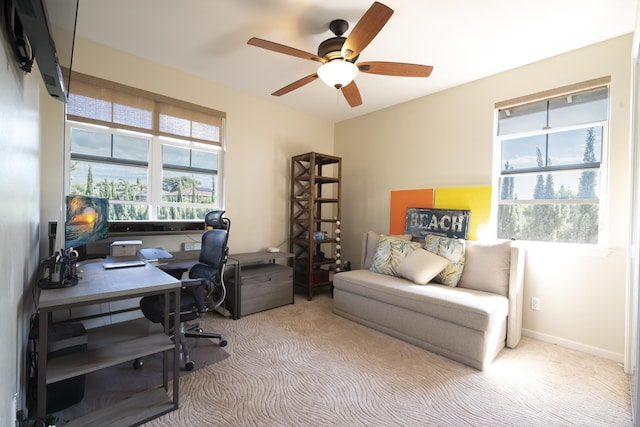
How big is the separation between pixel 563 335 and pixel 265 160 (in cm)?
386

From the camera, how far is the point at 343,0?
2.01 m

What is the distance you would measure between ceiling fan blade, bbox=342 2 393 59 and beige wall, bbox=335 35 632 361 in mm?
1424

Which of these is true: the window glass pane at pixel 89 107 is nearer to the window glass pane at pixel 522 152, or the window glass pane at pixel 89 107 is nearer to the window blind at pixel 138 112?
the window blind at pixel 138 112

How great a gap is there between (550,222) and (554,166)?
1.84ft

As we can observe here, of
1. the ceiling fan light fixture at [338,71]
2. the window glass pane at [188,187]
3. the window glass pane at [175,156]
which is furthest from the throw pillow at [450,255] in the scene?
the window glass pane at [175,156]

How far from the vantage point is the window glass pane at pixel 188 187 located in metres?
3.18

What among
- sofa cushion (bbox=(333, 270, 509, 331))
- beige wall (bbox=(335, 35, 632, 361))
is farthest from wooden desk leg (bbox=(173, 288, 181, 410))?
beige wall (bbox=(335, 35, 632, 361))

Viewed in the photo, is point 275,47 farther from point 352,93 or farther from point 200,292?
point 200,292

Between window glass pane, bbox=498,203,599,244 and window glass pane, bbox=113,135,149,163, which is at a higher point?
window glass pane, bbox=113,135,149,163

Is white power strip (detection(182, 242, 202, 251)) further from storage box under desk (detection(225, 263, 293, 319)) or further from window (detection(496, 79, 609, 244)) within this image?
window (detection(496, 79, 609, 244))

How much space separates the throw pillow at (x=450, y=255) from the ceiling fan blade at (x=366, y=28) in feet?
6.89

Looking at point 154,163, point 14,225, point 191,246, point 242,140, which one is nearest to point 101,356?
point 14,225

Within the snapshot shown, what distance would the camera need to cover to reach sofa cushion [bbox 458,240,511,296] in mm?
2635

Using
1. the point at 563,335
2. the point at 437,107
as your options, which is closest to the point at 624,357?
the point at 563,335
